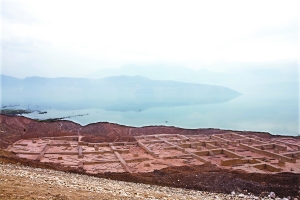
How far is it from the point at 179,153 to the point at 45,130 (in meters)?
15.3

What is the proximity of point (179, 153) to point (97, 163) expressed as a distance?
5.94m

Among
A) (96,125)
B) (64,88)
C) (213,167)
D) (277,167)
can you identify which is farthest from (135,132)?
(64,88)

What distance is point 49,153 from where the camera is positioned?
1578 cm

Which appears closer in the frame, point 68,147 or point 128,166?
point 128,166

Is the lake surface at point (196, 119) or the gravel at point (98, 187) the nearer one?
the gravel at point (98, 187)

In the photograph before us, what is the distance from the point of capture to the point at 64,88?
154 meters

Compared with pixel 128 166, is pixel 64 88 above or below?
above

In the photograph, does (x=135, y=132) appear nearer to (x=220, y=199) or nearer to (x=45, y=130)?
(x=45, y=130)

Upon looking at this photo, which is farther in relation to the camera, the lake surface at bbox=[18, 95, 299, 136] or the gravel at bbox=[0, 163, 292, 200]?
the lake surface at bbox=[18, 95, 299, 136]

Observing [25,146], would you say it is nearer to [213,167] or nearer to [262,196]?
[213,167]

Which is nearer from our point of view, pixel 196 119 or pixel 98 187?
pixel 98 187

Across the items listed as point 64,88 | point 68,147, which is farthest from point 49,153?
point 64,88

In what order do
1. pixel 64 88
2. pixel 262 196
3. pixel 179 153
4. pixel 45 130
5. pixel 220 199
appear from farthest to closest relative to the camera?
pixel 64 88 < pixel 45 130 < pixel 179 153 < pixel 262 196 < pixel 220 199

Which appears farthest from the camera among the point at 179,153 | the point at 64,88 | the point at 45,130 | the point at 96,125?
the point at 64,88
